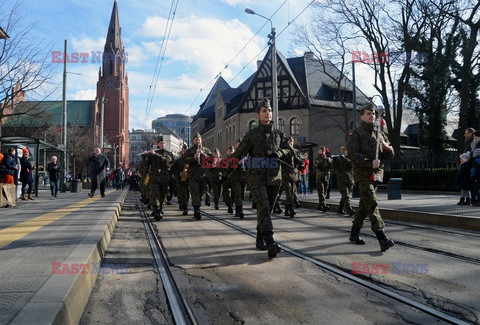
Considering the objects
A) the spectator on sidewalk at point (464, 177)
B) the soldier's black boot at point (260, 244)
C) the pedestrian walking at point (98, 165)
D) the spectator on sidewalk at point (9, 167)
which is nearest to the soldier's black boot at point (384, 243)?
the soldier's black boot at point (260, 244)

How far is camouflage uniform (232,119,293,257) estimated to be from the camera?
611cm

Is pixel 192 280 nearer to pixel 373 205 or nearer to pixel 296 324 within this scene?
pixel 296 324

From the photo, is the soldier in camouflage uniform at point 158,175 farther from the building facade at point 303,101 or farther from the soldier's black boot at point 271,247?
the building facade at point 303,101

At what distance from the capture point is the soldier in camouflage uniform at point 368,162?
20.2 feet

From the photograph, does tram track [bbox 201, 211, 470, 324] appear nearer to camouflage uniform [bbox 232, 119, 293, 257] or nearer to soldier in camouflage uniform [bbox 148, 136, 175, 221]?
camouflage uniform [bbox 232, 119, 293, 257]

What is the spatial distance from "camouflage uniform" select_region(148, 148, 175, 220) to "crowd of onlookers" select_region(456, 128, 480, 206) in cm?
743

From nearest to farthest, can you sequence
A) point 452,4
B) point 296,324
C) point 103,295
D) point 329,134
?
point 296,324, point 103,295, point 452,4, point 329,134

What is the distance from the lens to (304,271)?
5082mm

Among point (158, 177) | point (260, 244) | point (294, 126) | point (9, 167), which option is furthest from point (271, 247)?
point (294, 126)

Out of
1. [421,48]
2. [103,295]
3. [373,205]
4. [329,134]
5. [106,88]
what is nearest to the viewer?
[103,295]

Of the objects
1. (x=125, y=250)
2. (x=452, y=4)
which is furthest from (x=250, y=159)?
(x=452, y=4)

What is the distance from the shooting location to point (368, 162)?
6258mm

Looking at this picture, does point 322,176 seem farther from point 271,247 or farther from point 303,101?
point 303,101

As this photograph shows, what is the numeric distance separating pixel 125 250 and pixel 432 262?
4.29m
